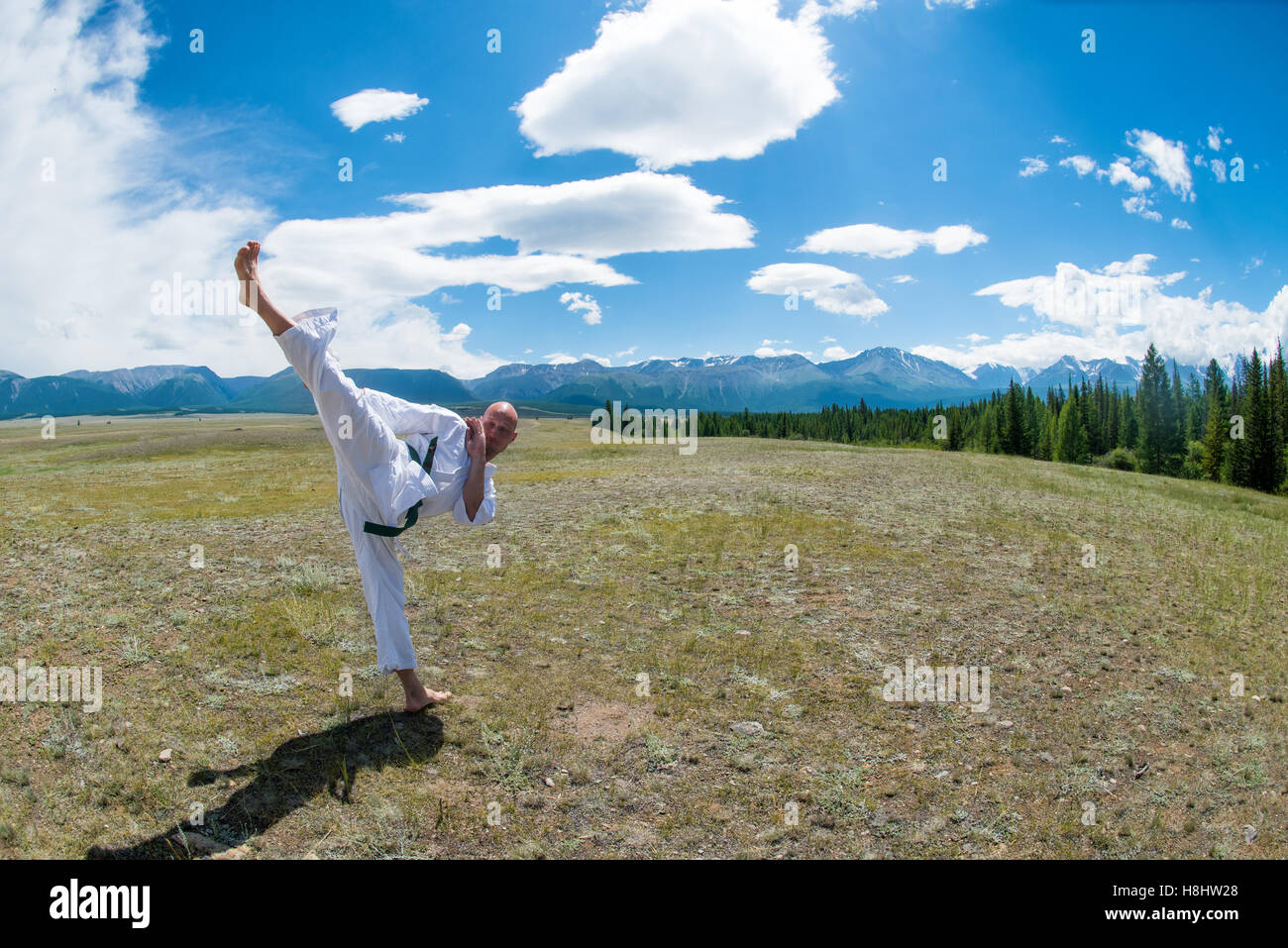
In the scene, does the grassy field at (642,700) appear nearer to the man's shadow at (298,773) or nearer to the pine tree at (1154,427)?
the man's shadow at (298,773)

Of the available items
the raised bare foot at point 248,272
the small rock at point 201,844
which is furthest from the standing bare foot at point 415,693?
the raised bare foot at point 248,272

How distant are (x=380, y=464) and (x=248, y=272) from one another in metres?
1.83

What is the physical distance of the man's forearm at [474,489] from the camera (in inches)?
252

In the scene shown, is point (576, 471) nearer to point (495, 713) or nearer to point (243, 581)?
point (243, 581)

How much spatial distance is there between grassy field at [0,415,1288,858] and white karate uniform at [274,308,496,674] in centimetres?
152

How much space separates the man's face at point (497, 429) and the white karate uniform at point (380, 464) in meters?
0.23

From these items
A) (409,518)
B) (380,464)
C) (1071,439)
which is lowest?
(409,518)

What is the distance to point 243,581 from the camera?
A: 12094 mm

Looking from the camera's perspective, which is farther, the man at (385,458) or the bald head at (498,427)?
the bald head at (498,427)

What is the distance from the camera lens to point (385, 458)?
19.0 feet

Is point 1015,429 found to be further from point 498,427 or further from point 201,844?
point 201,844

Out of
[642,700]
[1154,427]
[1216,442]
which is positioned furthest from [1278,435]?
[642,700]

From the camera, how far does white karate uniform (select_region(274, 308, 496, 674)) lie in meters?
5.28
